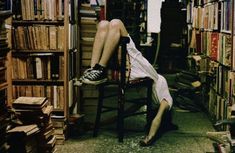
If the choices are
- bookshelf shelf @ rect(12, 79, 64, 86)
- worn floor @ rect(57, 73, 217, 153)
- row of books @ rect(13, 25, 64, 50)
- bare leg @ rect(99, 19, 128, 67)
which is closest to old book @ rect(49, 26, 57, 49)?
row of books @ rect(13, 25, 64, 50)

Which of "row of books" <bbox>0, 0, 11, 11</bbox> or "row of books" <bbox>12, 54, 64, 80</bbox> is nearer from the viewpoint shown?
"row of books" <bbox>0, 0, 11, 11</bbox>

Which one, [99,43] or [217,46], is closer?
[99,43]

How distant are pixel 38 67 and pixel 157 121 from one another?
4.31 ft

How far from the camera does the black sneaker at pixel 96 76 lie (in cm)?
392

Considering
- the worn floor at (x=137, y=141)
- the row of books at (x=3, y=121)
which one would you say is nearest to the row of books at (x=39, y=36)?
the worn floor at (x=137, y=141)

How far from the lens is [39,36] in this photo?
4.01 metres

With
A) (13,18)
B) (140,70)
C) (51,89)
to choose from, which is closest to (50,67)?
(51,89)

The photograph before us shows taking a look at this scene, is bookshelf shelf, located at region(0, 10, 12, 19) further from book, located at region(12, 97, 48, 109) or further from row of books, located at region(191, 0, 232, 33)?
row of books, located at region(191, 0, 232, 33)

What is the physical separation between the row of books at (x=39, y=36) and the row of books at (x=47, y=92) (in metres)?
0.41

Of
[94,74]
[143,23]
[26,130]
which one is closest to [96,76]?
[94,74]

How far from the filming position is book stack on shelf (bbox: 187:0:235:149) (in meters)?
3.96

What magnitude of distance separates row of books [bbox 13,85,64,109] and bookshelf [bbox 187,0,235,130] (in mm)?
1653

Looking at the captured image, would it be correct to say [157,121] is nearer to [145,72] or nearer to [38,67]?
[145,72]

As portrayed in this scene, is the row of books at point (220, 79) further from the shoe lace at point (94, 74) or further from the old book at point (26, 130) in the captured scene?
the old book at point (26, 130)
